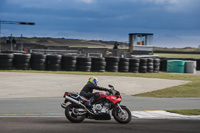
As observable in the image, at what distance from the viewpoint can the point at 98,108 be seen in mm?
9547

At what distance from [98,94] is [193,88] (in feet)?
41.0

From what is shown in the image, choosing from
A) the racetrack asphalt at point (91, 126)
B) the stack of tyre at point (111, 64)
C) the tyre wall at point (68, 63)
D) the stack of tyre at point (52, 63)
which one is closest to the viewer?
the racetrack asphalt at point (91, 126)

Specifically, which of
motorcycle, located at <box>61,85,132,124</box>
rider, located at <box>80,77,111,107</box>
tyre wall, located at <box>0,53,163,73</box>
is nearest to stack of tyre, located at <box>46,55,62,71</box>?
tyre wall, located at <box>0,53,163,73</box>

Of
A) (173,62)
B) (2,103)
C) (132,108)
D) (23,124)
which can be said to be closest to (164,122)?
(132,108)

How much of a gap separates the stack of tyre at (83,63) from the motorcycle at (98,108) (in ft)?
62.9

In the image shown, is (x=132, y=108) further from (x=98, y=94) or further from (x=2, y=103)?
(x=2, y=103)

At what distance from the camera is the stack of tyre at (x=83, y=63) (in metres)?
28.8

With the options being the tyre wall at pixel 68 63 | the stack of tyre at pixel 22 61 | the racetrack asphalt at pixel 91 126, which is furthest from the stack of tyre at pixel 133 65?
the racetrack asphalt at pixel 91 126

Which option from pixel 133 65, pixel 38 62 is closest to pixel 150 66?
pixel 133 65

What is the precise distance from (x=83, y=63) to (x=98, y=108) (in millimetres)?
19340

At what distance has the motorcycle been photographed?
9.39m

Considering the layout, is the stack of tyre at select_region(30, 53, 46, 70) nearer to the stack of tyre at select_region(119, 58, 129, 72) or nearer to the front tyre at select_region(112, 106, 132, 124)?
the stack of tyre at select_region(119, 58, 129, 72)

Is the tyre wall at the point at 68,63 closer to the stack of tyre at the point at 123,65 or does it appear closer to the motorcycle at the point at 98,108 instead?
the stack of tyre at the point at 123,65

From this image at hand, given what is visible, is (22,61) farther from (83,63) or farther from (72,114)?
(72,114)
